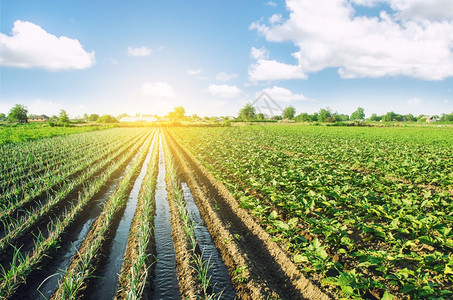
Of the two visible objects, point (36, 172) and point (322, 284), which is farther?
point (36, 172)

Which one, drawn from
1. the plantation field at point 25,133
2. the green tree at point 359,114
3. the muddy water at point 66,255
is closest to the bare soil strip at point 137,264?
the muddy water at point 66,255

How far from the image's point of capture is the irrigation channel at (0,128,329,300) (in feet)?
11.3

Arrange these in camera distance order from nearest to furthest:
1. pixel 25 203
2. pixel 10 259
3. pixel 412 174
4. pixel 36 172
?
pixel 10 259 → pixel 25 203 → pixel 412 174 → pixel 36 172

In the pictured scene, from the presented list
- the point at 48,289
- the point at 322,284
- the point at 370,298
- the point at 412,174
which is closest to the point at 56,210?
the point at 48,289

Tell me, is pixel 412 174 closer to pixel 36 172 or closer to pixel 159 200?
pixel 159 200

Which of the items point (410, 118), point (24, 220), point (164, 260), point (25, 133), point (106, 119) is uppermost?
point (410, 118)

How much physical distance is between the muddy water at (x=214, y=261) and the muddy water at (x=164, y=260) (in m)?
0.61

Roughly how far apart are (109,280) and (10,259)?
6.90 ft

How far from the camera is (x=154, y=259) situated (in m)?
4.39

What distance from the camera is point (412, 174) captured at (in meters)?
9.45

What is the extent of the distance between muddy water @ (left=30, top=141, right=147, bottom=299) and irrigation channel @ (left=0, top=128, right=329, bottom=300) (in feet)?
0.05

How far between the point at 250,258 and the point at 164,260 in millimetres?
1673

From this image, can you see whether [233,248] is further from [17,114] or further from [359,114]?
[359,114]

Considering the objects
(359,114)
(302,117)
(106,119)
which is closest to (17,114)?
(106,119)
